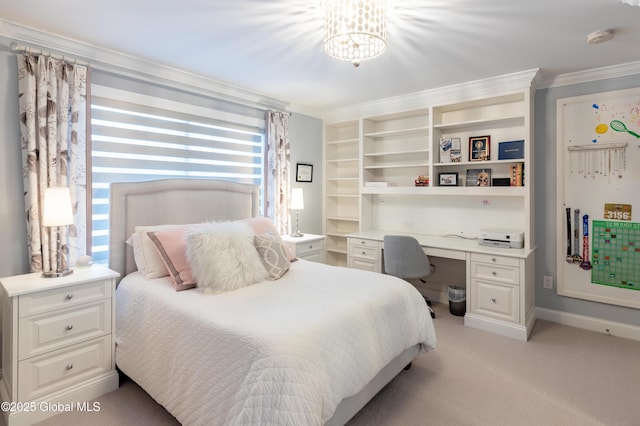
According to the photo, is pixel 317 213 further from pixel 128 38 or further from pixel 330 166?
pixel 128 38

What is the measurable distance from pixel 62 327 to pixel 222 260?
1001 millimetres

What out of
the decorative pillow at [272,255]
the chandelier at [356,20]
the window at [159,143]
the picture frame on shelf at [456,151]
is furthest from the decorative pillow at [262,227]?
the picture frame on shelf at [456,151]

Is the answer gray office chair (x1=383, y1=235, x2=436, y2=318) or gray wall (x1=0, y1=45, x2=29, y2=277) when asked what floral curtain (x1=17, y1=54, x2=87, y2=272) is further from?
gray office chair (x1=383, y1=235, x2=436, y2=318)

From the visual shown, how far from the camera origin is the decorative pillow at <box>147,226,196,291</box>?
7.38ft

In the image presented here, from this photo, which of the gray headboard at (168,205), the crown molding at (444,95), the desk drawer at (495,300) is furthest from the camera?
the crown molding at (444,95)

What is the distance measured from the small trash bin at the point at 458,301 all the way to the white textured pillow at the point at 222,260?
2.19 meters

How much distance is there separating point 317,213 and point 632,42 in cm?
348

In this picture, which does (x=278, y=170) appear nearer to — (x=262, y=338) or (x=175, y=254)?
(x=175, y=254)

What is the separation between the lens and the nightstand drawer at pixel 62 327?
6.26 feet

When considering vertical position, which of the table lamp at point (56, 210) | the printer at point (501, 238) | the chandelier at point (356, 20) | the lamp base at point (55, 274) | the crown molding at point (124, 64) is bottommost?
the lamp base at point (55, 274)

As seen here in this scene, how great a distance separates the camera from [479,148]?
360cm

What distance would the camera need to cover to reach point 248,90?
363 centimetres

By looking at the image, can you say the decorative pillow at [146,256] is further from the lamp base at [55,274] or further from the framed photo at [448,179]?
the framed photo at [448,179]

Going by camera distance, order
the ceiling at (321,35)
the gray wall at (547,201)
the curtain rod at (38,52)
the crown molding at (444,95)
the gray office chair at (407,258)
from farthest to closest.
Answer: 1. the gray office chair at (407,258)
2. the gray wall at (547,201)
3. the crown molding at (444,95)
4. the curtain rod at (38,52)
5. the ceiling at (321,35)
